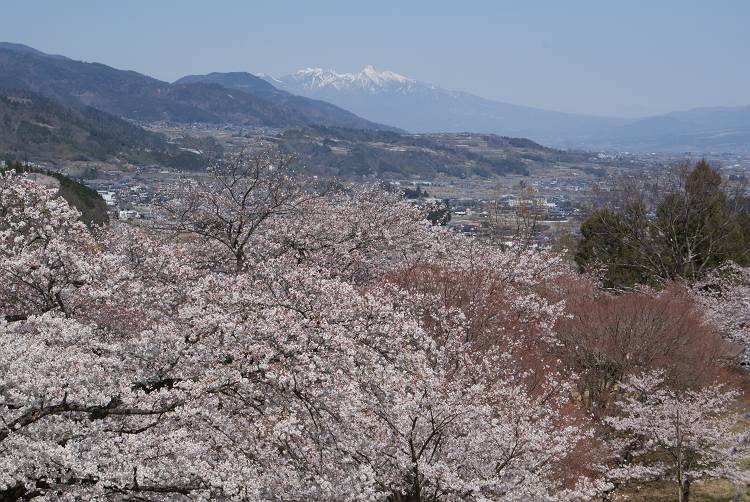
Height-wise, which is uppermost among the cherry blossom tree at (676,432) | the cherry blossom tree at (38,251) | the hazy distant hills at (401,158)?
the hazy distant hills at (401,158)

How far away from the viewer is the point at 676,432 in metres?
14.5

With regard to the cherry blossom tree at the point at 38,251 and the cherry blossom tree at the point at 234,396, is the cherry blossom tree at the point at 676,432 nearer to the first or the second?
the cherry blossom tree at the point at 234,396

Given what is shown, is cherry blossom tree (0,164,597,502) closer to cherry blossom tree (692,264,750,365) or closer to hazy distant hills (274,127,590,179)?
cherry blossom tree (692,264,750,365)

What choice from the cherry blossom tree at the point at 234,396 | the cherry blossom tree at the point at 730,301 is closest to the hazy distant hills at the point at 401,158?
the cherry blossom tree at the point at 730,301

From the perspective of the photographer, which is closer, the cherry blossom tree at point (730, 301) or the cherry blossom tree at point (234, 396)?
the cherry blossom tree at point (234, 396)

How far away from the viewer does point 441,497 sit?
916 cm

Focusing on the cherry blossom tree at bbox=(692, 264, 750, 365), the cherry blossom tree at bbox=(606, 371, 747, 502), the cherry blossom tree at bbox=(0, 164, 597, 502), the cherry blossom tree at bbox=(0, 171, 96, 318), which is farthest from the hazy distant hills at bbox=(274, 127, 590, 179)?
the cherry blossom tree at bbox=(0, 164, 597, 502)

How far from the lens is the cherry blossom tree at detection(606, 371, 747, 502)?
14.5 meters

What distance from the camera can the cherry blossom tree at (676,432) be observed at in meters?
14.5

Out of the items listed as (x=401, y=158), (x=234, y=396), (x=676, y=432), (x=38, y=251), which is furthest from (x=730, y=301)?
(x=401, y=158)

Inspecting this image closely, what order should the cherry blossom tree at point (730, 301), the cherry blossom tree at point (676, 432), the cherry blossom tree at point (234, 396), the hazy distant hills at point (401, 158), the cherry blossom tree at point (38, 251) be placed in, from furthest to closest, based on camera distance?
the hazy distant hills at point (401, 158) → the cherry blossom tree at point (730, 301) → the cherry blossom tree at point (676, 432) → the cherry blossom tree at point (38, 251) → the cherry blossom tree at point (234, 396)

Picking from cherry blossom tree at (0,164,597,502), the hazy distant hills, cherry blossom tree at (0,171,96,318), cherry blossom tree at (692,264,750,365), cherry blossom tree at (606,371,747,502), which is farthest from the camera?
the hazy distant hills

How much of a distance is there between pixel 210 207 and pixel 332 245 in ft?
11.8

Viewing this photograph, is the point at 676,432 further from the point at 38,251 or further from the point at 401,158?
the point at 401,158
